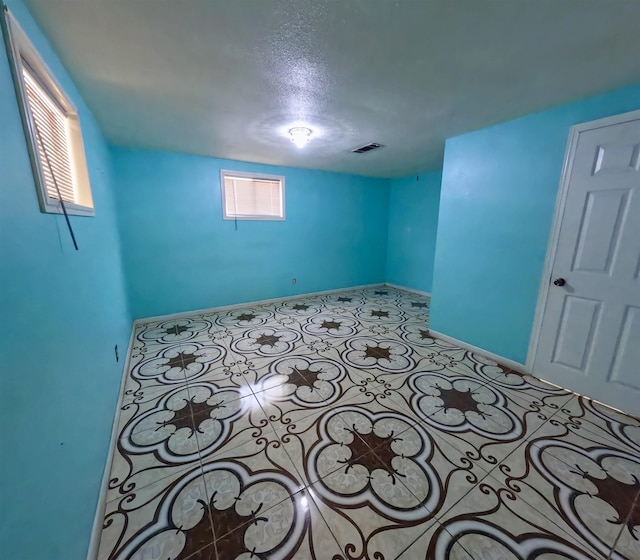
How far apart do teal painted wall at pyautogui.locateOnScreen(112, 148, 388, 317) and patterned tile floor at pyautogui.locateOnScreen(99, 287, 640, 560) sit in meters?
1.33

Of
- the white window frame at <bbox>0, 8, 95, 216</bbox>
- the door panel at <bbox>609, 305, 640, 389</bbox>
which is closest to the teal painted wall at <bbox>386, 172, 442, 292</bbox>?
the door panel at <bbox>609, 305, 640, 389</bbox>

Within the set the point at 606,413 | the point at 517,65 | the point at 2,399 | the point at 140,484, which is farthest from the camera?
the point at 606,413

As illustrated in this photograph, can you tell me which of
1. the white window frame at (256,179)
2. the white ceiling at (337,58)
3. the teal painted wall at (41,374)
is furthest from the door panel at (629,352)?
the white window frame at (256,179)

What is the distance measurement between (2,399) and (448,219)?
3221 millimetres

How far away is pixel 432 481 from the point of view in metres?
1.30

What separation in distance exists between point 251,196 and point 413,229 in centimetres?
309

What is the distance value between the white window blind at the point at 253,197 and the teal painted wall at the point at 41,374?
2311 millimetres

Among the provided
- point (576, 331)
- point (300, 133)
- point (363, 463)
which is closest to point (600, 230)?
point (576, 331)

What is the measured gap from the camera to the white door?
1684 mm

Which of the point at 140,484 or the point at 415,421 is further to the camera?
the point at 415,421

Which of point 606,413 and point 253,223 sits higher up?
point 253,223

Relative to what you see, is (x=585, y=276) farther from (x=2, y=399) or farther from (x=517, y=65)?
(x=2, y=399)

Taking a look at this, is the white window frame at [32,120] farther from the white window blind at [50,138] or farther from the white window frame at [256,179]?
the white window frame at [256,179]

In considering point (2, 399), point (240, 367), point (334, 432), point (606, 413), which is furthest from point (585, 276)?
point (2, 399)
